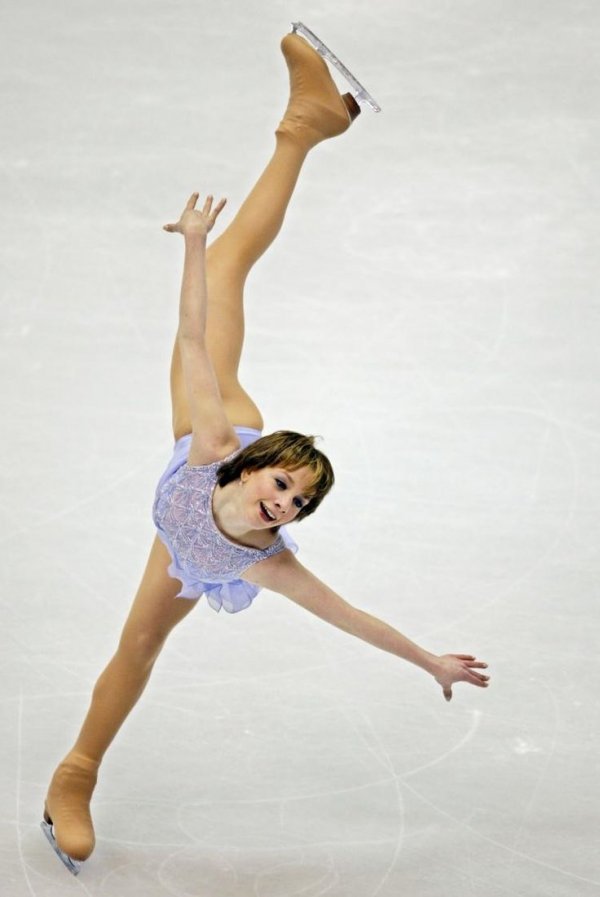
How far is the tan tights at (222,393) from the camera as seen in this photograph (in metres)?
3.08

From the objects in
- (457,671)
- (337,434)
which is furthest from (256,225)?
(337,434)

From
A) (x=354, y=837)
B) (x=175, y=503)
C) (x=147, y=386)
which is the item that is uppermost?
(x=175, y=503)

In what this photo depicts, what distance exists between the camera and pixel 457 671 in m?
2.81

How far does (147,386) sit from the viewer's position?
193 inches

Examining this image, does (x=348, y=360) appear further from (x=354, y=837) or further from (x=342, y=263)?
(x=354, y=837)

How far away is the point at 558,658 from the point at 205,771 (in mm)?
1020

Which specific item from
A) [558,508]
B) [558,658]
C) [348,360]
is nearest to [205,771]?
[558,658]

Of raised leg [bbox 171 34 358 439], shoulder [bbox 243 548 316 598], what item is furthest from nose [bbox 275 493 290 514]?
raised leg [bbox 171 34 358 439]

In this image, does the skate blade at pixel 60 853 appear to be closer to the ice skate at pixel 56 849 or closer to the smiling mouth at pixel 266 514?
the ice skate at pixel 56 849

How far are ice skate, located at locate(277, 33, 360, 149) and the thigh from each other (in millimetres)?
1145

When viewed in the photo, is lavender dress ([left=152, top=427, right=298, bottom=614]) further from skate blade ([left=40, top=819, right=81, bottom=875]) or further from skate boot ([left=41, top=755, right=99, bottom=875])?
skate blade ([left=40, top=819, right=81, bottom=875])

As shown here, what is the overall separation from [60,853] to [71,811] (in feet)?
0.33

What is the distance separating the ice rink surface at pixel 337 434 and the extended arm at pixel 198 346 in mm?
891

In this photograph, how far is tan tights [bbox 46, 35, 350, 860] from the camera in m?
3.08
